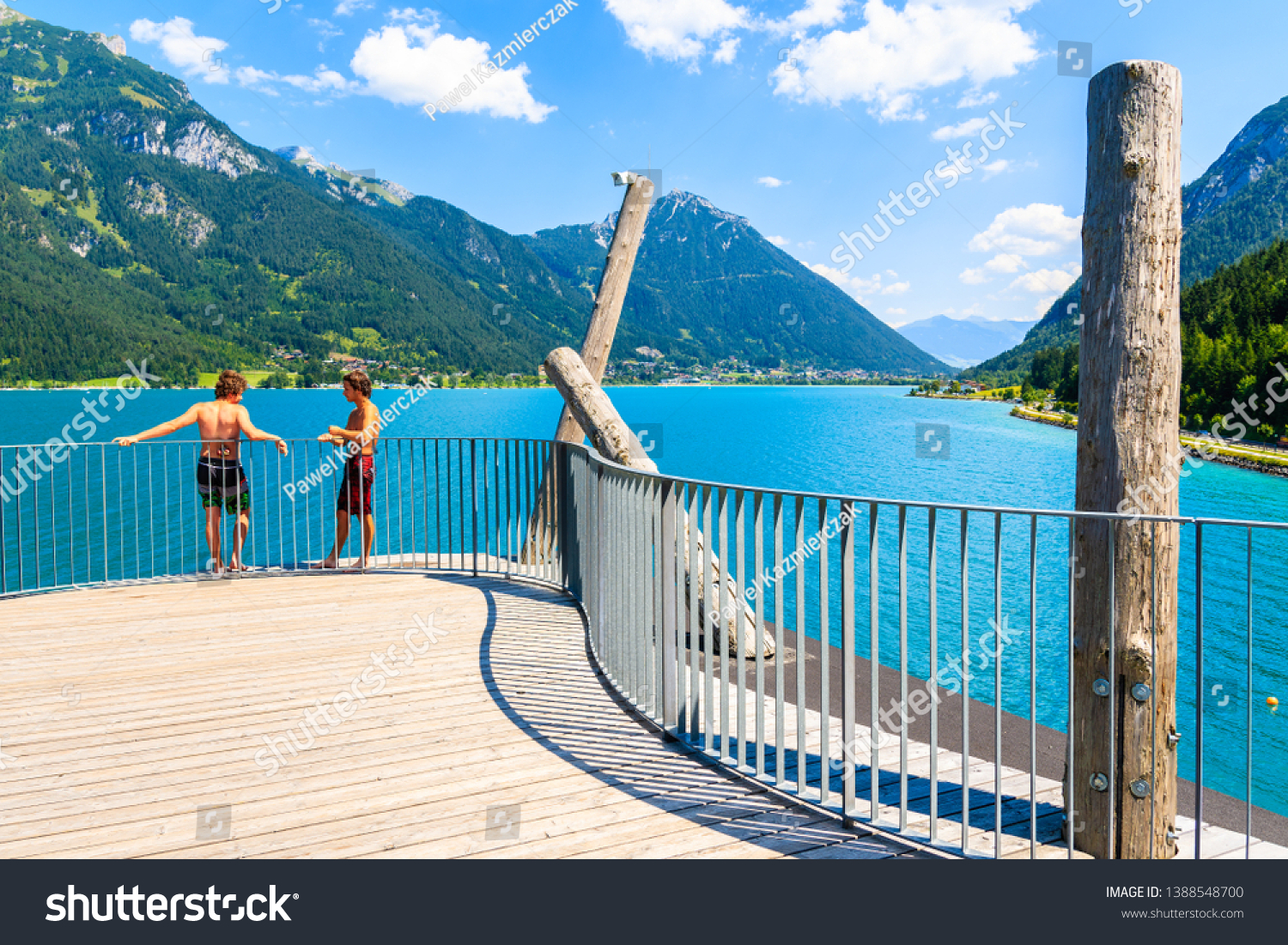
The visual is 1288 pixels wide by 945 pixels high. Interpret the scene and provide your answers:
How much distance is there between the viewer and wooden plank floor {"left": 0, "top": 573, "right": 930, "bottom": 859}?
2.91 meters

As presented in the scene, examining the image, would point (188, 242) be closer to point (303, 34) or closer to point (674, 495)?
point (303, 34)

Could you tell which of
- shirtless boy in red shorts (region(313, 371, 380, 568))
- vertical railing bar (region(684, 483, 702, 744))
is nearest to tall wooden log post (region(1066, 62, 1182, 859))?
vertical railing bar (region(684, 483, 702, 744))

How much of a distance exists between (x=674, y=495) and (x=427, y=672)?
7.07ft

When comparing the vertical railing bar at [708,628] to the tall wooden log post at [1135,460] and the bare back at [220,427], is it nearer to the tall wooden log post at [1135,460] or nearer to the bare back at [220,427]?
the tall wooden log post at [1135,460]

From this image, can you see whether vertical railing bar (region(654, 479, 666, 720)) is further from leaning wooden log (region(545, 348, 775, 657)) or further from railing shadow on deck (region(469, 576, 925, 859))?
leaning wooden log (region(545, 348, 775, 657))

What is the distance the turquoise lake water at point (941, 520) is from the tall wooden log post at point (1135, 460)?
1.49ft

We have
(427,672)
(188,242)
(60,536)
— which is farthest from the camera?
(188,242)

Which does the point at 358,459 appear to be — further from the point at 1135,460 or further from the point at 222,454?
the point at 1135,460

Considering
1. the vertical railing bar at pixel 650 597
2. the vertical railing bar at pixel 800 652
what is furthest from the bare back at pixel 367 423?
the vertical railing bar at pixel 800 652
